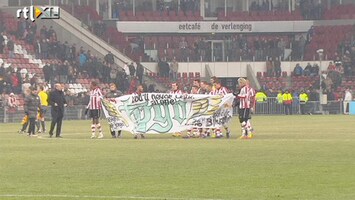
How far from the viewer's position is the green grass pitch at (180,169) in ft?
67.0

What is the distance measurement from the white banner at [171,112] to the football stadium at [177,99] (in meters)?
0.04

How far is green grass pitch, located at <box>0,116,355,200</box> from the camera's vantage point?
67.0 ft

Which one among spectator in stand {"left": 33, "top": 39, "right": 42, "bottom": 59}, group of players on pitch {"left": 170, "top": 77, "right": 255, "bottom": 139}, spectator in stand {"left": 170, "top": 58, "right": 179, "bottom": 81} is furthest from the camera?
spectator in stand {"left": 170, "top": 58, "right": 179, "bottom": 81}

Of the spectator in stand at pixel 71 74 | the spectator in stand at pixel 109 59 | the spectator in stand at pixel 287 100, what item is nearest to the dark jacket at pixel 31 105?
the spectator in stand at pixel 71 74

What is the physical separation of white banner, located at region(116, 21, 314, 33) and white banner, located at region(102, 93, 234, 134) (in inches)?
1671

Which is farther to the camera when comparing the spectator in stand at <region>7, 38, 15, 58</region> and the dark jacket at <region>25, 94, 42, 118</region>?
the spectator in stand at <region>7, 38, 15, 58</region>

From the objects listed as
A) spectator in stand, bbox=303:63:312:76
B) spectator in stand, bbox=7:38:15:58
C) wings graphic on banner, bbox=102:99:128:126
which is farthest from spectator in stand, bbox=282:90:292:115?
wings graphic on banner, bbox=102:99:128:126

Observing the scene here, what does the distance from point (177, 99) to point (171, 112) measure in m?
0.54

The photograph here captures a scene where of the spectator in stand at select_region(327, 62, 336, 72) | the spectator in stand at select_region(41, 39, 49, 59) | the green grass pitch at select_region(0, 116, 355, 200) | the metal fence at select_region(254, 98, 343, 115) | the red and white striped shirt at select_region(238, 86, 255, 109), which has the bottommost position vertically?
the green grass pitch at select_region(0, 116, 355, 200)

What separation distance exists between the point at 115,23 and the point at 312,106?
17.2m

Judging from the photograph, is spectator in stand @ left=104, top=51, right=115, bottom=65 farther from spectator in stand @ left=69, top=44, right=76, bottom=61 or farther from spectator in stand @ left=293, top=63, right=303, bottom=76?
spectator in stand @ left=293, top=63, right=303, bottom=76

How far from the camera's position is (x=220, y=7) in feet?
293

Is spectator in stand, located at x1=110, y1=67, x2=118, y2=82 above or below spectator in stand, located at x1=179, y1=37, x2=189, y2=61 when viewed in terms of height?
below

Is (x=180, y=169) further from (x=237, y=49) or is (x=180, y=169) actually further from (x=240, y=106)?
(x=237, y=49)
